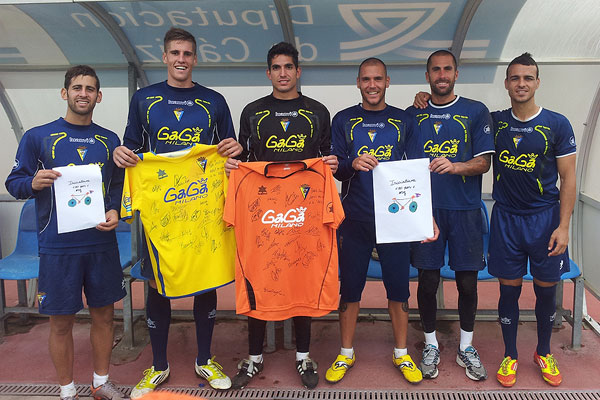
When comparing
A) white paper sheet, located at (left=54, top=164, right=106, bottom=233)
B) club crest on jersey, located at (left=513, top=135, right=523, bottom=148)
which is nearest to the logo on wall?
club crest on jersey, located at (left=513, top=135, right=523, bottom=148)

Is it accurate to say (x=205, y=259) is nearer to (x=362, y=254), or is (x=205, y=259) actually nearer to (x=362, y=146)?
(x=362, y=254)

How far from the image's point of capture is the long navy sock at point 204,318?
2.98 metres

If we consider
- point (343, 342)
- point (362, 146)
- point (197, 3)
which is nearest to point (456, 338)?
point (343, 342)

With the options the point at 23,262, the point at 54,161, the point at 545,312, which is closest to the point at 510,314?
the point at 545,312

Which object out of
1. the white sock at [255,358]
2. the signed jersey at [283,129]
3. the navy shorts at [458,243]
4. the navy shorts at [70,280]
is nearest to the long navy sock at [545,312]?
the navy shorts at [458,243]

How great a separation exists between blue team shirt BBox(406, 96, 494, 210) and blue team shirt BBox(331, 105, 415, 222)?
124 mm

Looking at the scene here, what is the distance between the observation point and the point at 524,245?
2916 mm

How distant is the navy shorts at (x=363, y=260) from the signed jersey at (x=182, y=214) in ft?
2.57

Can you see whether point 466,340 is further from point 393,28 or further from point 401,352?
point 393,28

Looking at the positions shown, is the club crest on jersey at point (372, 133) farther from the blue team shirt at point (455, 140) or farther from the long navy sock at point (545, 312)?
the long navy sock at point (545, 312)

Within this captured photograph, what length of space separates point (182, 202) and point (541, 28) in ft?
11.1

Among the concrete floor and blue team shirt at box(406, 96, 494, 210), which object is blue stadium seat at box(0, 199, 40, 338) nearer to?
the concrete floor

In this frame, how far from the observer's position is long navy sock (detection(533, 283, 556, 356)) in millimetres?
2990

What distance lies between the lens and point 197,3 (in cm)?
354
